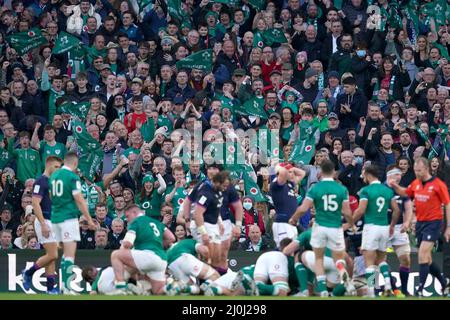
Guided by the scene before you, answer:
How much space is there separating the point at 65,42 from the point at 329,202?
10.3 m

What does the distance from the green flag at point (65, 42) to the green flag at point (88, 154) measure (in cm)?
270

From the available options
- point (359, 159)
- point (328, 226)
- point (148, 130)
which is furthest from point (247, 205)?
point (328, 226)

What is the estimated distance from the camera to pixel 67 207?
2305 cm

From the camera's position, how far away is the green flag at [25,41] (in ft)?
104

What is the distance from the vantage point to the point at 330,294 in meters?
23.0

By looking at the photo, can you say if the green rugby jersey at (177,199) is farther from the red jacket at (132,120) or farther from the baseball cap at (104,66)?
the baseball cap at (104,66)

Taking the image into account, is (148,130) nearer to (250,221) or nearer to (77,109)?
(77,109)

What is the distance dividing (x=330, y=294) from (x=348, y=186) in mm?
5090

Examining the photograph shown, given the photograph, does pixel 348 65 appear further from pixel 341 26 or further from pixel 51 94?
pixel 51 94

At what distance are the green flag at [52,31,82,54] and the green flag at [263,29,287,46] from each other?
379 centimetres

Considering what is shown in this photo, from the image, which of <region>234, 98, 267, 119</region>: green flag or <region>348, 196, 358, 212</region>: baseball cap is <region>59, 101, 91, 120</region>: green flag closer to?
<region>234, 98, 267, 119</region>: green flag

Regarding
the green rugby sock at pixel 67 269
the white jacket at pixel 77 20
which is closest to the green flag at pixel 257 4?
the white jacket at pixel 77 20

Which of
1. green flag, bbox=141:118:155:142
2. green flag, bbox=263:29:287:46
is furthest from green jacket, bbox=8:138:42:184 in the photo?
green flag, bbox=263:29:287:46
